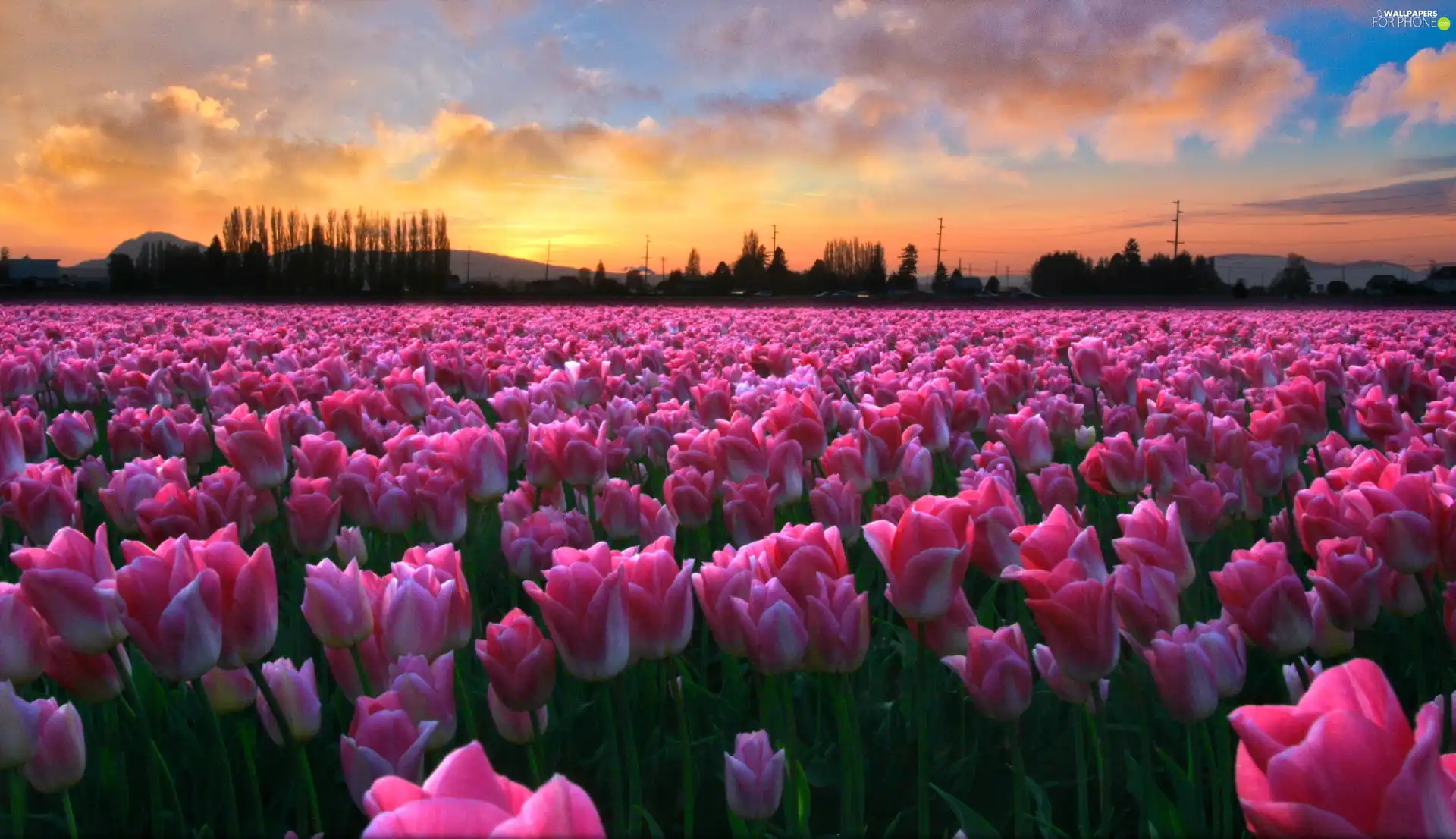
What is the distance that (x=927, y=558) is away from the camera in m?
1.71

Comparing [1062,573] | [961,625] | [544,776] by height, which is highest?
[1062,573]

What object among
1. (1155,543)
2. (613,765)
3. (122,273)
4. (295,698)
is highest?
(122,273)

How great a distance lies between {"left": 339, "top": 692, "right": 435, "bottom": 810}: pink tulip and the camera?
4.78 feet

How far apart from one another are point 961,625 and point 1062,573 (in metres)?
0.33

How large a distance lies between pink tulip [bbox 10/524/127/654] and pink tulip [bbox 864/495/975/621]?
4.45ft

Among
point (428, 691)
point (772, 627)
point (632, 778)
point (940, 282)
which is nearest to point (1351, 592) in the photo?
point (772, 627)

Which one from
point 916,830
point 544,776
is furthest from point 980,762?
point 544,776

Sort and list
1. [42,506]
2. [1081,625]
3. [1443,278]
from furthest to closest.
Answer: [1443,278] → [42,506] → [1081,625]

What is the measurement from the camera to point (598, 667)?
1.73 metres

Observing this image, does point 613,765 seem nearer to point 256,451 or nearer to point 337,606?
point 337,606

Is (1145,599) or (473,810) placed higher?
(473,810)

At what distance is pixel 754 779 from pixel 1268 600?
1078mm

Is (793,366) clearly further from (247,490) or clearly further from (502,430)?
(247,490)

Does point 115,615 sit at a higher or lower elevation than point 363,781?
higher
